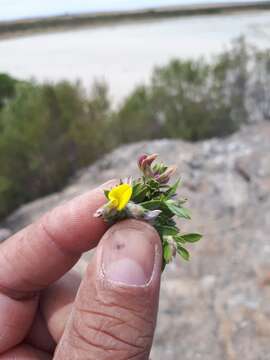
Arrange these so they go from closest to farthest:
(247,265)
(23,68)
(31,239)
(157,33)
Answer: (31,239) < (247,265) < (23,68) < (157,33)

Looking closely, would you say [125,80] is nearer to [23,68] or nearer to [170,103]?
[23,68]

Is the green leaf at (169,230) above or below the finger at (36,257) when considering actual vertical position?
above

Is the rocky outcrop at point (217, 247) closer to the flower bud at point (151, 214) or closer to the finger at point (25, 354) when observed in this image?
the finger at point (25, 354)

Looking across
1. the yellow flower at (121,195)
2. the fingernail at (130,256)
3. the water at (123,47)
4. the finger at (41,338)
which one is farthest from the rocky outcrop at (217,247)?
the water at (123,47)

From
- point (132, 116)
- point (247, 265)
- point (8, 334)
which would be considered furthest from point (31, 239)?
point (132, 116)

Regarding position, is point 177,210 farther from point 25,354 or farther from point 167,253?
point 25,354

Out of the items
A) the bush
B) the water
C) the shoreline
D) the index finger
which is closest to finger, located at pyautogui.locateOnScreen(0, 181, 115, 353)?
the index finger
